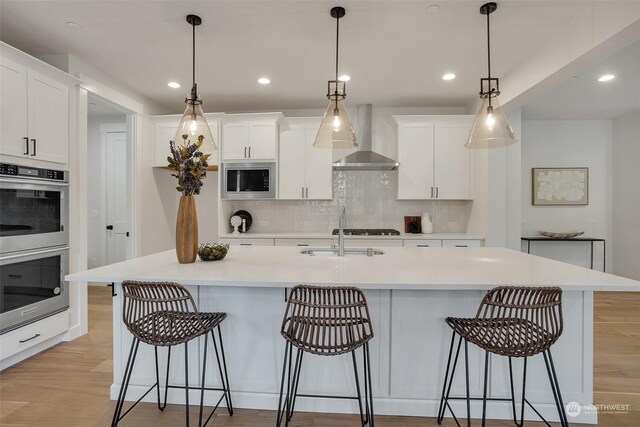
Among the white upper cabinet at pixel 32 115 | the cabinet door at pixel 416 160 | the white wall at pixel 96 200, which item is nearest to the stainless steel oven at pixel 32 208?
the white upper cabinet at pixel 32 115

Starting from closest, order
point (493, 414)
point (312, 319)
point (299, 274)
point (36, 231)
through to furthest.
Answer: point (312, 319) < point (299, 274) < point (493, 414) < point (36, 231)

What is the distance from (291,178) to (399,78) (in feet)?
5.70

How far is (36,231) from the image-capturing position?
2.61 metres

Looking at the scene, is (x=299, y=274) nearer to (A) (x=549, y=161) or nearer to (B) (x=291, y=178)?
(B) (x=291, y=178)

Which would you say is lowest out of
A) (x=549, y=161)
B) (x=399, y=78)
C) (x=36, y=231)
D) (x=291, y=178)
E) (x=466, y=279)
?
(x=466, y=279)

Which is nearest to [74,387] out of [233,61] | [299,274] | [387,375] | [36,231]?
[36,231]

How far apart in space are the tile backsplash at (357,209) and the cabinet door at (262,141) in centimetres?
74

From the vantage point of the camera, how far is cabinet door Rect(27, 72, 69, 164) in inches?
102

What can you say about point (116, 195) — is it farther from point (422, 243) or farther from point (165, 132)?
point (422, 243)

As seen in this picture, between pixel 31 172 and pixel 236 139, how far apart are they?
83.4 inches

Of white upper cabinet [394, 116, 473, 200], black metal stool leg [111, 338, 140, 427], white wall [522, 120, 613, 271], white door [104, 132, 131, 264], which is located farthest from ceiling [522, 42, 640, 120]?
white door [104, 132, 131, 264]

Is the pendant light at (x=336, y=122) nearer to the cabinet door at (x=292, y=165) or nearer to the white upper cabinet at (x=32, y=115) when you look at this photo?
the cabinet door at (x=292, y=165)

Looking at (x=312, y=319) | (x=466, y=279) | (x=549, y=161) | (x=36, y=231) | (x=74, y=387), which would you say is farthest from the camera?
(x=549, y=161)

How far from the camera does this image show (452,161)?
4152 mm
